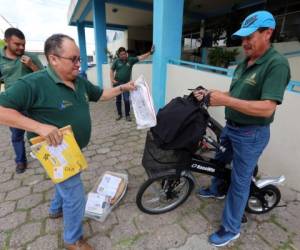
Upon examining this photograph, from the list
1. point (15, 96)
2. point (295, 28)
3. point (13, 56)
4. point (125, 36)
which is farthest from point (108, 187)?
point (125, 36)

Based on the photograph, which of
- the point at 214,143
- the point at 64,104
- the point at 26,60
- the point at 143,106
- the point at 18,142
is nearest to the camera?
the point at 64,104

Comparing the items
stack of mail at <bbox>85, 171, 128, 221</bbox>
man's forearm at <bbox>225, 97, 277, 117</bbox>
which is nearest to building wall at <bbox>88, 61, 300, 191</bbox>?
man's forearm at <bbox>225, 97, 277, 117</bbox>

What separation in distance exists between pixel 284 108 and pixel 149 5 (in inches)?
338

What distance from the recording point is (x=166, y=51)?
4.37 metres

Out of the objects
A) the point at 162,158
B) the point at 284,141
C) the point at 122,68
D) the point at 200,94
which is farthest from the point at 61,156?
the point at 122,68

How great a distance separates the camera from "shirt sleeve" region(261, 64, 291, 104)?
124cm

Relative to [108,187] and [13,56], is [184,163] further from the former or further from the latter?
[13,56]

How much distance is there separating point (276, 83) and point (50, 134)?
4.54ft

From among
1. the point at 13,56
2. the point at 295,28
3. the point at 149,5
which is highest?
the point at 149,5

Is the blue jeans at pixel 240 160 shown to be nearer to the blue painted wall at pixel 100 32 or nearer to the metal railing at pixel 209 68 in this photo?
the metal railing at pixel 209 68

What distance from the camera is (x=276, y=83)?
1247mm

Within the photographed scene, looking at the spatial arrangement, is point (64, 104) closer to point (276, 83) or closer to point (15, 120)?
point (15, 120)

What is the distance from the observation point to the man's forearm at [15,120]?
3.83ft

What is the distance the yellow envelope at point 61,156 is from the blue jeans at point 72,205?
0.12 metres
